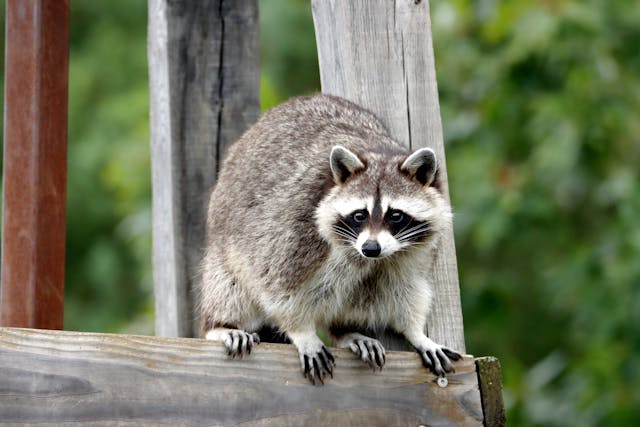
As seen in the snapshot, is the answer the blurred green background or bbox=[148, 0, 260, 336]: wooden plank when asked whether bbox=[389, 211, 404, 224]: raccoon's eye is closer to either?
bbox=[148, 0, 260, 336]: wooden plank

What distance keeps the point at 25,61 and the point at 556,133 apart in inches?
195

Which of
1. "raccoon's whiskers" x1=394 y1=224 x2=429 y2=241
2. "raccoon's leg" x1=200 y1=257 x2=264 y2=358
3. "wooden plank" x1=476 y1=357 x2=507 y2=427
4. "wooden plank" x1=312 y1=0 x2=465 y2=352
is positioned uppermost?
"wooden plank" x1=312 y1=0 x2=465 y2=352

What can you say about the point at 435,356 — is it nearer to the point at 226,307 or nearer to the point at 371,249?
the point at 371,249

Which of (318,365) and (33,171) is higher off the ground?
(33,171)

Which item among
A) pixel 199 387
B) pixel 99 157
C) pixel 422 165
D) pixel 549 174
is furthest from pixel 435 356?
pixel 99 157

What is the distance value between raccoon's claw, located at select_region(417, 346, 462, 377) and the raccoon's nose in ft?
1.43

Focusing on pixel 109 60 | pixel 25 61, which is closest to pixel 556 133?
pixel 25 61

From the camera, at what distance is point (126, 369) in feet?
12.1

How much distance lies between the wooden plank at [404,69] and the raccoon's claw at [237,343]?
89 centimetres

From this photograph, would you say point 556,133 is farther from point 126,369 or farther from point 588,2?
point 126,369

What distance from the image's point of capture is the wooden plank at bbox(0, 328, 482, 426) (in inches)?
140

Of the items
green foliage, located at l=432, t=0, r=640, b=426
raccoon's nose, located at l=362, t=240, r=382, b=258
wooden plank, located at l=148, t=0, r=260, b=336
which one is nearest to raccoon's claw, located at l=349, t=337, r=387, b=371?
raccoon's nose, located at l=362, t=240, r=382, b=258

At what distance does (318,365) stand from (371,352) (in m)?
0.22

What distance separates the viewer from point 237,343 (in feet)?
12.9
